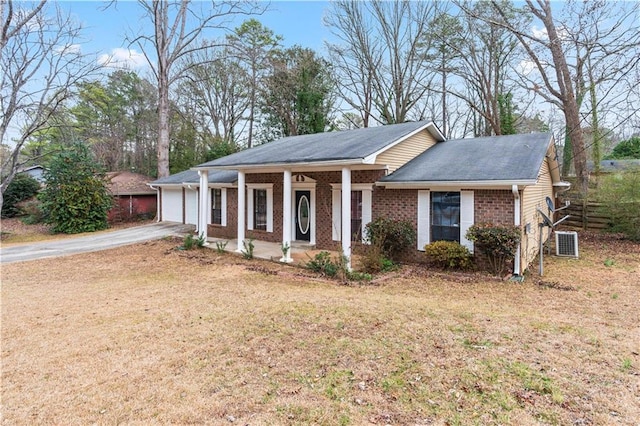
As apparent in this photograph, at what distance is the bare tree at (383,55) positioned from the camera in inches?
987

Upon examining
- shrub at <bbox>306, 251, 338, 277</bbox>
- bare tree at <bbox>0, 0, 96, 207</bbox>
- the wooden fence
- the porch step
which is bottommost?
shrub at <bbox>306, 251, 338, 277</bbox>

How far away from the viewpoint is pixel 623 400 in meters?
3.26

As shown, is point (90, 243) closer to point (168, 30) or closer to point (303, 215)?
point (303, 215)

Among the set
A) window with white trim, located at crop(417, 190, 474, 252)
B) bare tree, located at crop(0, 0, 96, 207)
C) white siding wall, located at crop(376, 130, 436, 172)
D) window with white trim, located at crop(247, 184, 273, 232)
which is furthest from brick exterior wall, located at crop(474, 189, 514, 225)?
bare tree, located at crop(0, 0, 96, 207)

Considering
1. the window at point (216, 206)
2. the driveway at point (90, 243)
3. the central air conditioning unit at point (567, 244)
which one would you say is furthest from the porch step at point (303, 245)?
the central air conditioning unit at point (567, 244)

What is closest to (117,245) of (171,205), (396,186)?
(171,205)

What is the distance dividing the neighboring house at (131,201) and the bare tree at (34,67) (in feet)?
30.5

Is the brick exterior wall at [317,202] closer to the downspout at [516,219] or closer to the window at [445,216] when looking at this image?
the window at [445,216]

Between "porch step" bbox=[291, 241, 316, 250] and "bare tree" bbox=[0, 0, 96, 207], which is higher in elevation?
"bare tree" bbox=[0, 0, 96, 207]

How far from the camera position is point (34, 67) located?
10.8 m

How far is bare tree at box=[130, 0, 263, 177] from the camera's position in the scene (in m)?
20.0

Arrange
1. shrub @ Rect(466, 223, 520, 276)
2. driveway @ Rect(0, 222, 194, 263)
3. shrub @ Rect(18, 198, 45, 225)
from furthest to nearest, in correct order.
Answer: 1. shrub @ Rect(18, 198, 45, 225)
2. driveway @ Rect(0, 222, 194, 263)
3. shrub @ Rect(466, 223, 520, 276)

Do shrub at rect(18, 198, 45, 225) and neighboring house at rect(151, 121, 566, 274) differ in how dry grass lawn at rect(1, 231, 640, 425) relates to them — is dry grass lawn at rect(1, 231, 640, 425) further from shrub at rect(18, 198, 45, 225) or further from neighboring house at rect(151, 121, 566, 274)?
shrub at rect(18, 198, 45, 225)

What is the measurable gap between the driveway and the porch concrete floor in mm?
4067
